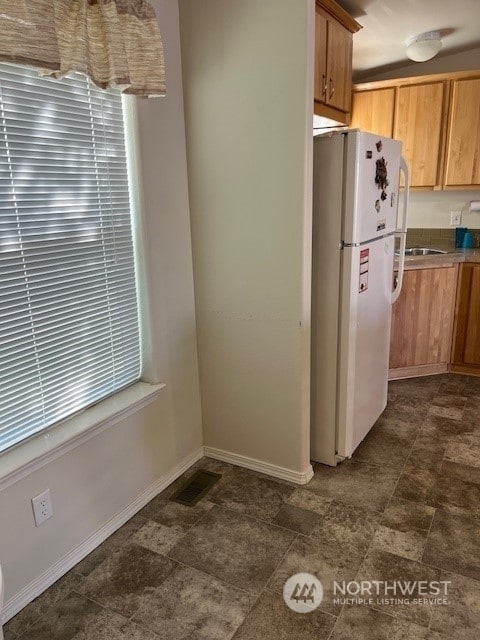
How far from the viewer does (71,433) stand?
185 centimetres

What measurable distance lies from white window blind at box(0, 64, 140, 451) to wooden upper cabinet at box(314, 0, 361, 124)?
1.27m

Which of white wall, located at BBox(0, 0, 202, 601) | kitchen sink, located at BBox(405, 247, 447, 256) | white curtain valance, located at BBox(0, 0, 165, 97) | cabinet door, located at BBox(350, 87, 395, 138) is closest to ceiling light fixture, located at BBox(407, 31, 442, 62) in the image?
cabinet door, located at BBox(350, 87, 395, 138)

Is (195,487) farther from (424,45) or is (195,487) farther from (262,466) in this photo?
(424,45)

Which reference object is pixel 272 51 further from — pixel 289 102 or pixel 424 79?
pixel 424 79

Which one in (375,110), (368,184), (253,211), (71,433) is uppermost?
(375,110)

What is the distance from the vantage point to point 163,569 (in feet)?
6.24

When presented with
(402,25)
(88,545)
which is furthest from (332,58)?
(88,545)

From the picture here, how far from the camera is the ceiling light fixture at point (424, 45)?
11.0 ft

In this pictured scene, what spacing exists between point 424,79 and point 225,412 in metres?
2.99

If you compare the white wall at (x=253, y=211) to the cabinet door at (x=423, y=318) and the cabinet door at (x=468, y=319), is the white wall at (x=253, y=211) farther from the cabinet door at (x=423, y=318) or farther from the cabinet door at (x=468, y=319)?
the cabinet door at (x=468, y=319)

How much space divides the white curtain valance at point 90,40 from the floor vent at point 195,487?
1816mm

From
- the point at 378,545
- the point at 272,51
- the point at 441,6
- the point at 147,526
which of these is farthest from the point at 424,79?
the point at 147,526

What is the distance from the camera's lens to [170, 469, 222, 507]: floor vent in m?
2.33

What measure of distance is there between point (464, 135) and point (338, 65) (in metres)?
1.35
